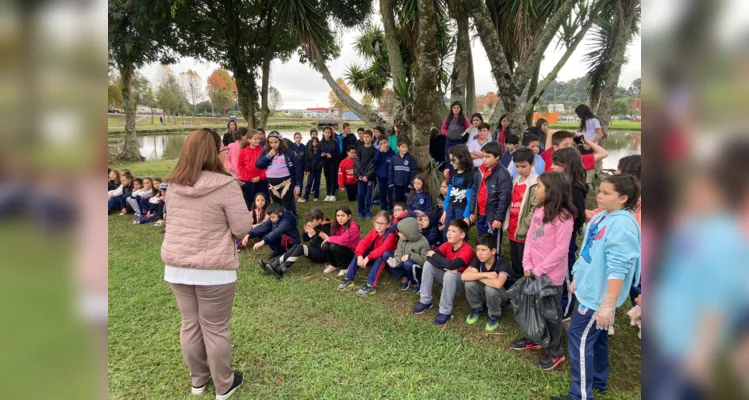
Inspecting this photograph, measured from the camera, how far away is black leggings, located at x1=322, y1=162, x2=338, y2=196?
8547 millimetres

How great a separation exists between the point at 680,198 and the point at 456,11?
→ 8.45 meters

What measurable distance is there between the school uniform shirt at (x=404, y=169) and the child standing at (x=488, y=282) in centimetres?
288

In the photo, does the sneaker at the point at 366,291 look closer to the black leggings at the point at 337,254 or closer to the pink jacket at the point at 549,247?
the black leggings at the point at 337,254

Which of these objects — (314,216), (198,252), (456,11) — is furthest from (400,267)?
(456,11)

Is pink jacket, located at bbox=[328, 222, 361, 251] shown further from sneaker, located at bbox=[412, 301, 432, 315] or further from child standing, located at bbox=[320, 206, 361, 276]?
sneaker, located at bbox=[412, 301, 432, 315]

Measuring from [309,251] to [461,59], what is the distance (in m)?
6.68

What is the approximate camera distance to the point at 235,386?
2.81 meters

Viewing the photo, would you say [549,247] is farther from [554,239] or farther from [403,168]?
[403,168]

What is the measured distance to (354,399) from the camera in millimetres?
2732

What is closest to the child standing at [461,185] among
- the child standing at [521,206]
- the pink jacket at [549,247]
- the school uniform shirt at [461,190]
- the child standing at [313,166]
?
the school uniform shirt at [461,190]

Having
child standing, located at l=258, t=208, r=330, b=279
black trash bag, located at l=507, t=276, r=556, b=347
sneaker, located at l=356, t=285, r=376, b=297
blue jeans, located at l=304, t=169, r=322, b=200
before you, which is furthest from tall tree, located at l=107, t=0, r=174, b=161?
black trash bag, located at l=507, t=276, r=556, b=347

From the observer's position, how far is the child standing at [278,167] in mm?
6055

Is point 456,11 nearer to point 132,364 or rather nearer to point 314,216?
point 314,216

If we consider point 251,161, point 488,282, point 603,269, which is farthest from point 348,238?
point 603,269
